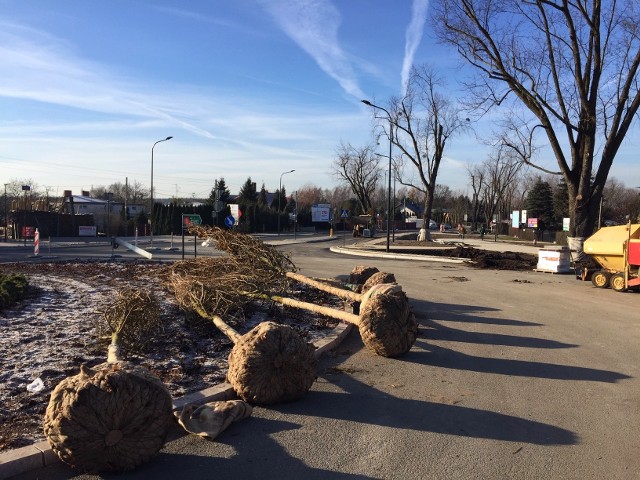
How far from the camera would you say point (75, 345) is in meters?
7.12

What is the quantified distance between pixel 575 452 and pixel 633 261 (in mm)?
12299

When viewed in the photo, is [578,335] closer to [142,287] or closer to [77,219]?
[142,287]

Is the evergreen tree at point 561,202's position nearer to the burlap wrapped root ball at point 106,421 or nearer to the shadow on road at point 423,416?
the shadow on road at point 423,416

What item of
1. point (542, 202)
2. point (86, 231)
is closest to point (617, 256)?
point (86, 231)

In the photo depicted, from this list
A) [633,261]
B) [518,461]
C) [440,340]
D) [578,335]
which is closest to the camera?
[518,461]

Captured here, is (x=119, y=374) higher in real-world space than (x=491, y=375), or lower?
higher

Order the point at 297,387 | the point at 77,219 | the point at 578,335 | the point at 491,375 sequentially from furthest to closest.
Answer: the point at 77,219, the point at 578,335, the point at 491,375, the point at 297,387

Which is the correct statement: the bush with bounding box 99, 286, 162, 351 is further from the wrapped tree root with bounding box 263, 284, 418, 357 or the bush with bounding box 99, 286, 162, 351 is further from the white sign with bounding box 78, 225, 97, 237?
the white sign with bounding box 78, 225, 97, 237

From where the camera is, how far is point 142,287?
12.1m

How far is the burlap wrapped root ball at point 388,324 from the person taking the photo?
7.43 metres

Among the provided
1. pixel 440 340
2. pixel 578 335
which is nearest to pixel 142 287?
pixel 440 340

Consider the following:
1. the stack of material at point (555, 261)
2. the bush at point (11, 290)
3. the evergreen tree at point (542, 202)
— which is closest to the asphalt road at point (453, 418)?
the bush at point (11, 290)

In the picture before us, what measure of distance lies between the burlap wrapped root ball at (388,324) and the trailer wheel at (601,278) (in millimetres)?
11390

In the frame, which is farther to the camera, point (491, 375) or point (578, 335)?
point (578, 335)
